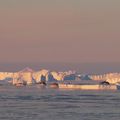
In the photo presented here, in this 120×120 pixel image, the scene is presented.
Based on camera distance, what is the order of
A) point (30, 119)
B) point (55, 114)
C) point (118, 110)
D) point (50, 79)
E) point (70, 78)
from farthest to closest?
1. point (70, 78)
2. point (50, 79)
3. point (118, 110)
4. point (55, 114)
5. point (30, 119)

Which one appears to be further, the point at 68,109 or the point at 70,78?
the point at 70,78

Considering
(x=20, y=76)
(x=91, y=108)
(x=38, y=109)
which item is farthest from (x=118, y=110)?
(x=20, y=76)

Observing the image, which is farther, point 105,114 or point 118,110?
point 118,110

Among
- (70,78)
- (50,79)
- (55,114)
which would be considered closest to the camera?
(55,114)

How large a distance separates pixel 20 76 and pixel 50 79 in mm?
14227

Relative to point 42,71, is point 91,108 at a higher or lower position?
lower

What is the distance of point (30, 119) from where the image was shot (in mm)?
40188

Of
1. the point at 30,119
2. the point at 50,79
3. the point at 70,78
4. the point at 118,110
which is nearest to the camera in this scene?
the point at 30,119

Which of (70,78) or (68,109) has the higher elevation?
(70,78)

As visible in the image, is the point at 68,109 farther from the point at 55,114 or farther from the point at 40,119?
the point at 40,119

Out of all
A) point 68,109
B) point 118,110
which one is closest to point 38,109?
point 68,109

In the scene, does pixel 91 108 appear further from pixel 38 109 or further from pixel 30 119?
pixel 30 119

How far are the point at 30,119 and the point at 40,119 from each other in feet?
2.03

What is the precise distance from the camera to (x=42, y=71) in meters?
194
